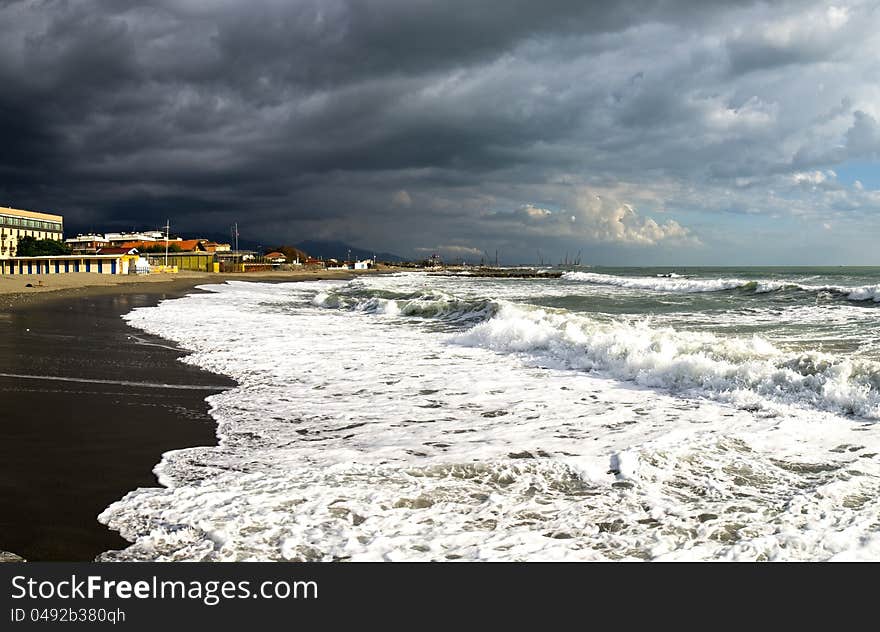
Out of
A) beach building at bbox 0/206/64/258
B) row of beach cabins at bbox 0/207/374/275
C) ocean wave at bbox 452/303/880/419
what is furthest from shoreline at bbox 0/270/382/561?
beach building at bbox 0/206/64/258

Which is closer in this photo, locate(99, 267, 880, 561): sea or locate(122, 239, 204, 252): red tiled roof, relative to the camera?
locate(99, 267, 880, 561): sea

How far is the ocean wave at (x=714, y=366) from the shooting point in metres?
7.94

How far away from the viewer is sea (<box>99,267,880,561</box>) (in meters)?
4.02

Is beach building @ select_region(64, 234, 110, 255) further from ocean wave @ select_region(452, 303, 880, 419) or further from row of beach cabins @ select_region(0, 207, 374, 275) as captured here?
ocean wave @ select_region(452, 303, 880, 419)

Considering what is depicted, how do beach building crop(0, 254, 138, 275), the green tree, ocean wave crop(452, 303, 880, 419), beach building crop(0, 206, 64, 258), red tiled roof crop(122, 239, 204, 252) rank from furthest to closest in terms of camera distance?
red tiled roof crop(122, 239, 204, 252), beach building crop(0, 206, 64, 258), the green tree, beach building crop(0, 254, 138, 275), ocean wave crop(452, 303, 880, 419)

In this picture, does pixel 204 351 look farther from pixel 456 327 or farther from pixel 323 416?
pixel 456 327

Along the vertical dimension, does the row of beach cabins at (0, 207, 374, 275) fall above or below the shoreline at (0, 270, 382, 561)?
above

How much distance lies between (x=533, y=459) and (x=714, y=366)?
504cm

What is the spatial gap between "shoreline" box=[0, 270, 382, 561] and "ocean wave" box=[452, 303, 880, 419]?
6.80m

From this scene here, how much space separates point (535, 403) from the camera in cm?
825

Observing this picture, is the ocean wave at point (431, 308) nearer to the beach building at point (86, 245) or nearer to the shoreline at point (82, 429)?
the shoreline at point (82, 429)

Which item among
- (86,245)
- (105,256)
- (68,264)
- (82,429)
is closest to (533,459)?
(82,429)

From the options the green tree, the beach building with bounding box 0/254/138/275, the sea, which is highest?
the green tree
